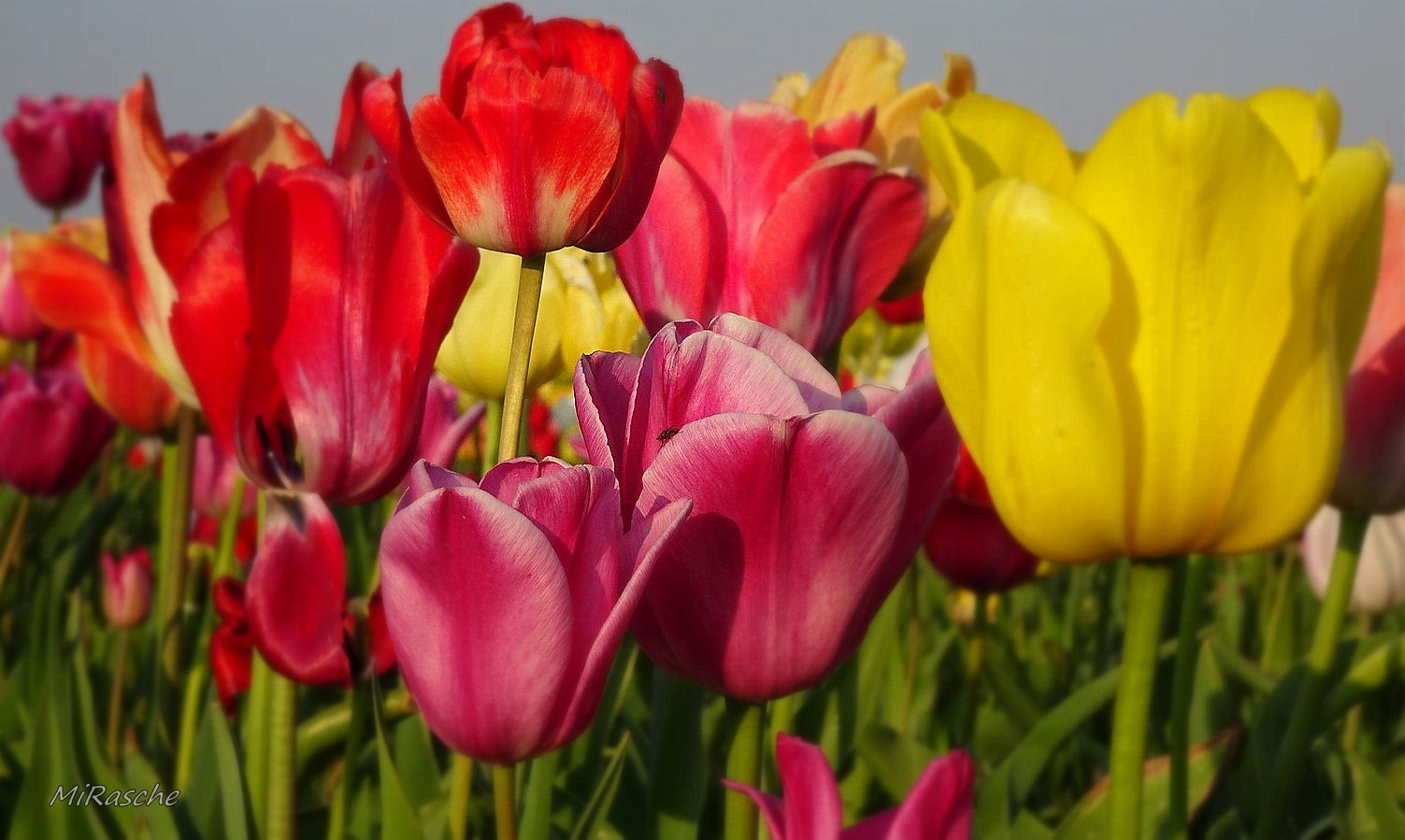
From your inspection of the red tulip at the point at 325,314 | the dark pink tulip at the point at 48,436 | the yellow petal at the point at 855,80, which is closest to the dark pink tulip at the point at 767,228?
the red tulip at the point at 325,314

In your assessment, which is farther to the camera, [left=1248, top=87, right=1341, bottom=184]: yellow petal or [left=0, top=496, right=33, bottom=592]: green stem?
[left=0, top=496, right=33, bottom=592]: green stem

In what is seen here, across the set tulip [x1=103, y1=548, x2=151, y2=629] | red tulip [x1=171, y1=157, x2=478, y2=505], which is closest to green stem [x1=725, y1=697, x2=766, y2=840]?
red tulip [x1=171, y1=157, x2=478, y2=505]

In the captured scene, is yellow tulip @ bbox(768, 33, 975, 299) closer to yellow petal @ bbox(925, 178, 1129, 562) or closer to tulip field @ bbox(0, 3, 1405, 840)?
tulip field @ bbox(0, 3, 1405, 840)

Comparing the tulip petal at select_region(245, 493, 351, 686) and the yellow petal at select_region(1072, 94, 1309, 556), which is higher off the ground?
the yellow petal at select_region(1072, 94, 1309, 556)

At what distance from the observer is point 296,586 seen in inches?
30.6

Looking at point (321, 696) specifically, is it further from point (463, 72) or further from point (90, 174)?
point (90, 174)

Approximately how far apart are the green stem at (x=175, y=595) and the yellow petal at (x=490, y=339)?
352 mm

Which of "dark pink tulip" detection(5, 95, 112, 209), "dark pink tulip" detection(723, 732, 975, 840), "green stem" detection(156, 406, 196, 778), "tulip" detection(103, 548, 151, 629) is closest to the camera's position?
"dark pink tulip" detection(723, 732, 975, 840)

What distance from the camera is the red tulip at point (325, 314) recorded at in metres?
0.71

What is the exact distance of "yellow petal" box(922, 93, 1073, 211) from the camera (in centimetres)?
52

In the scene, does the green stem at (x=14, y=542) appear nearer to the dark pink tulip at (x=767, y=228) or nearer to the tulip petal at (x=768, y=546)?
the dark pink tulip at (x=767, y=228)

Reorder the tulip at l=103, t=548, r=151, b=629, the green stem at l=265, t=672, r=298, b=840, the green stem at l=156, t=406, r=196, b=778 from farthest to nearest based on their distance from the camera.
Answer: the tulip at l=103, t=548, r=151, b=629 < the green stem at l=156, t=406, r=196, b=778 < the green stem at l=265, t=672, r=298, b=840

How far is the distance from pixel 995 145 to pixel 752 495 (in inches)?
6.4

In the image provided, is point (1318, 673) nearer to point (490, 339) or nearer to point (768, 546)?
point (768, 546)
